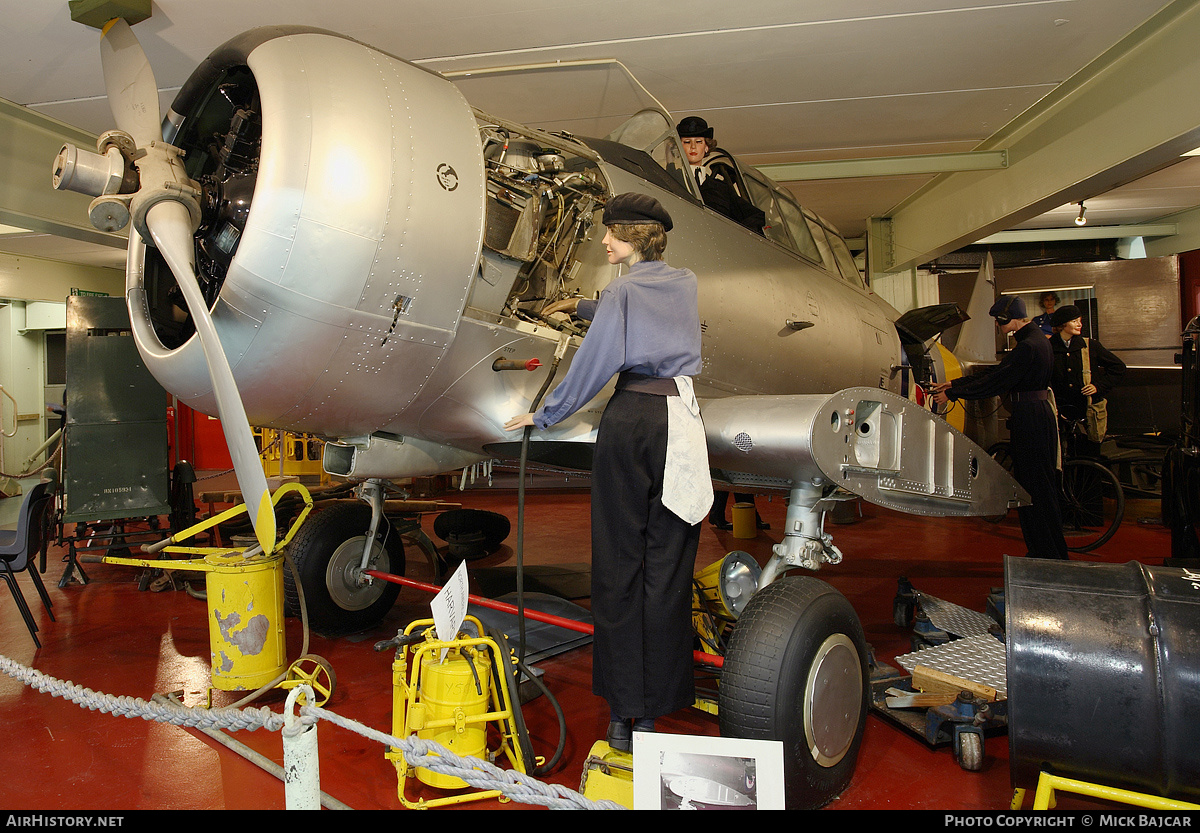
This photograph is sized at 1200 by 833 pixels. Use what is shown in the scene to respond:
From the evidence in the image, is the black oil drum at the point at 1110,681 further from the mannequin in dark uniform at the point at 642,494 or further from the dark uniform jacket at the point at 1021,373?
the dark uniform jacket at the point at 1021,373

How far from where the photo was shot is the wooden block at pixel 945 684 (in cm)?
279

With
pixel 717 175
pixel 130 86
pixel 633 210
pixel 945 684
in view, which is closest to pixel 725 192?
pixel 717 175

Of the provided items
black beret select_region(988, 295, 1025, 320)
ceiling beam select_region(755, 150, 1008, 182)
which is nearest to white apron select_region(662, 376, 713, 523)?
black beret select_region(988, 295, 1025, 320)

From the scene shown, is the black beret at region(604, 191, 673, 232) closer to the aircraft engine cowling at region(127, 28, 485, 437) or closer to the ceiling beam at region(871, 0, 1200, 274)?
the aircraft engine cowling at region(127, 28, 485, 437)

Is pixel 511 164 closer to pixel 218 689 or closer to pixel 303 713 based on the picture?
pixel 303 713

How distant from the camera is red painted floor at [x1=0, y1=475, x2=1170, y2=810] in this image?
243 centimetres

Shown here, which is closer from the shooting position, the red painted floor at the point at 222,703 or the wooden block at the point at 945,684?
the red painted floor at the point at 222,703

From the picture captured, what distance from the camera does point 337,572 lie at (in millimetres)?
3945

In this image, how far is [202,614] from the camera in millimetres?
4699

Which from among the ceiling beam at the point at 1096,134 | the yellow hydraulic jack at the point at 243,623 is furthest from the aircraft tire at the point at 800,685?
the ceiling beam at the point at 1096,134

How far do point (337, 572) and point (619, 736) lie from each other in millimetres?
2154

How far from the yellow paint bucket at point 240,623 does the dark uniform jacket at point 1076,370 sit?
7.94 meters

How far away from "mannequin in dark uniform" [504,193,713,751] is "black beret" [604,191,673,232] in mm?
182
